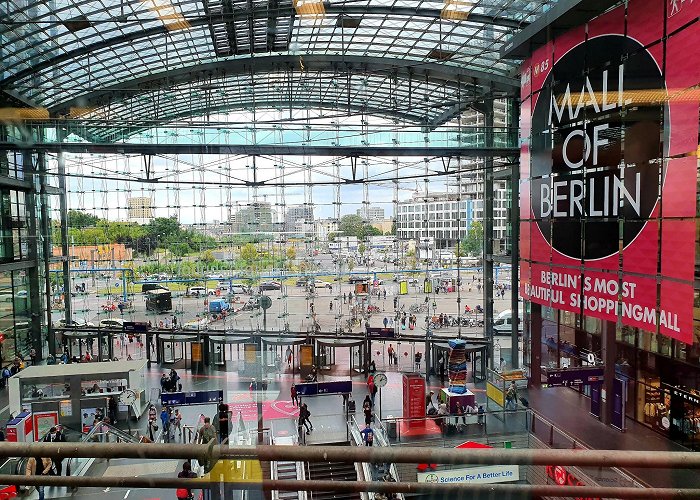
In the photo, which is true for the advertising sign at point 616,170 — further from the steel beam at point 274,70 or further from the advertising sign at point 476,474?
the steel beam at point 274,70

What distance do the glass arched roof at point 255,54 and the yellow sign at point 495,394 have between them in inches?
315

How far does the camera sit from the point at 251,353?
1617cm

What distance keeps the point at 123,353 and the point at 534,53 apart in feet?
50.7

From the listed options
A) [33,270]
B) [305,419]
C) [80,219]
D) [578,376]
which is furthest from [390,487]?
[80,219]

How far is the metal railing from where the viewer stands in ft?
3.50

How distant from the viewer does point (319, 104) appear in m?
20.4

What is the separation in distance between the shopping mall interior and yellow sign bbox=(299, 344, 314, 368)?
50 cm

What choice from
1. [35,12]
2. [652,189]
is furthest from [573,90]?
[35,12]

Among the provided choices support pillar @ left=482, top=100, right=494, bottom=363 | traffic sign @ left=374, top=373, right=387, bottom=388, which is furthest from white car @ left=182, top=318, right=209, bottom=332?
traffic sign @ left=374, top=373, right=387, bottom=388

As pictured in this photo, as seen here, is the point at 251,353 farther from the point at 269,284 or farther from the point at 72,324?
the point at 72,324

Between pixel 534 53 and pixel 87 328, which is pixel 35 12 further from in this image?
pixel 534 53

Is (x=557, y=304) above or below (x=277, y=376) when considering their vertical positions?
above

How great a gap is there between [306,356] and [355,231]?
5.05m

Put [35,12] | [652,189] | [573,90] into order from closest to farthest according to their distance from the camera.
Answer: [652,189]
[573,90]
[35,12]
